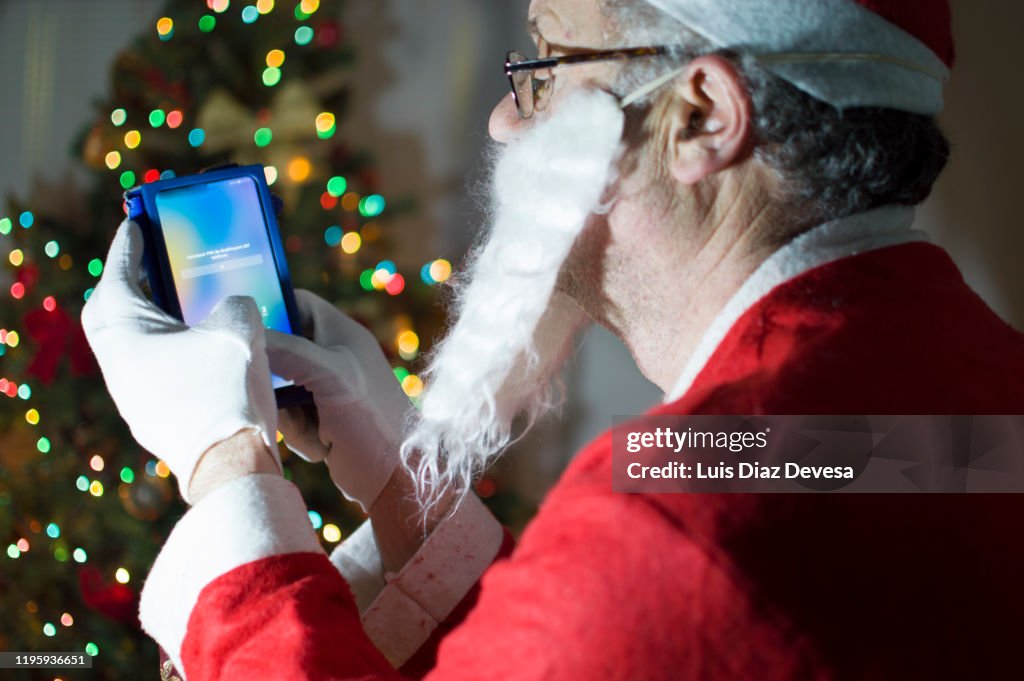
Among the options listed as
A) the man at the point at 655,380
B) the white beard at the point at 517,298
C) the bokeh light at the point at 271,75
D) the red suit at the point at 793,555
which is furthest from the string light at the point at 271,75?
the red suit at the point at 793,555

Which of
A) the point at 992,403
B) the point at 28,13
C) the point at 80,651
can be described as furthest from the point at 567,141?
the point at 28,13

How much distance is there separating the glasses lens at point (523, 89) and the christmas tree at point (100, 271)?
127 cm

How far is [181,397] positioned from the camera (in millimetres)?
983

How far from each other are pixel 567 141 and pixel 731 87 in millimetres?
156

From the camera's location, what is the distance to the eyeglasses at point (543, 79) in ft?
2.73

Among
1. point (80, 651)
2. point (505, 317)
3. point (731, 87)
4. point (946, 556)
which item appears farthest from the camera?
point (80, 651)

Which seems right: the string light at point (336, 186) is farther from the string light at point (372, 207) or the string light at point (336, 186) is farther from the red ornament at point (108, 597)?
the red ornament at point (108, 597)

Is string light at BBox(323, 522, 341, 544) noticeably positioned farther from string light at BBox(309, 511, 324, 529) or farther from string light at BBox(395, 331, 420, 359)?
string light at BBox(395, 331, 420, 359)

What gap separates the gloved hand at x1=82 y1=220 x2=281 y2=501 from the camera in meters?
0.96

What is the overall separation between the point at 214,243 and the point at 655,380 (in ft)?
1.80

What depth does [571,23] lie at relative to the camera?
2.94ft

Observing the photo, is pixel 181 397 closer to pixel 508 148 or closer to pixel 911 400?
pixel 508 148

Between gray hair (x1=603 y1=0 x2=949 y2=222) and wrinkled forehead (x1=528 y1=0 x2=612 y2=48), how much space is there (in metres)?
0.11

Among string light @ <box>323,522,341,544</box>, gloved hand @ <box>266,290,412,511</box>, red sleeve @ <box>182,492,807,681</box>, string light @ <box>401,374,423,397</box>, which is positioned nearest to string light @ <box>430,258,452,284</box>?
string light @ <box>401,374,423,397</box>
